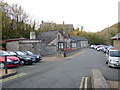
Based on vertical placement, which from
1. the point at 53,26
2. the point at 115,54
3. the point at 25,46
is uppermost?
the point at 53,26

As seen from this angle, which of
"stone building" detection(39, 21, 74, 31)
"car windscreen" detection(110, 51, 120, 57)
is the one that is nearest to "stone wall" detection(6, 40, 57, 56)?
"car windscreen" detection(110, 51, 120, 57)

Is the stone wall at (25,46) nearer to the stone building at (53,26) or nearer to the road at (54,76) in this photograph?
the road at (54,76)

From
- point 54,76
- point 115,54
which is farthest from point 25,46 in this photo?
point 54,76

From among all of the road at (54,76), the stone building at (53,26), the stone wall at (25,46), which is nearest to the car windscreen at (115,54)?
the road at (54,76)

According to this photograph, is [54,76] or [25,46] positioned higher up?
[25,46]

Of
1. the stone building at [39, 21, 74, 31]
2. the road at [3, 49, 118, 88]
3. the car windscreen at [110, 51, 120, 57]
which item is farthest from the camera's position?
the stone building at [39, 21, 74, 31]

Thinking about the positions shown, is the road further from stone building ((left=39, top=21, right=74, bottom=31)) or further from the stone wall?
stone building ((left=39, top=21, right=74, bottom=31))

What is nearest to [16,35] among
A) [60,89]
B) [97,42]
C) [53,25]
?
[60,89]

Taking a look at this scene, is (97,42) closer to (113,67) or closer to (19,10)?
(19,10)

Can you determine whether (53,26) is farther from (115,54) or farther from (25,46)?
(115,54)

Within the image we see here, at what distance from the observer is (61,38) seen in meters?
44.7

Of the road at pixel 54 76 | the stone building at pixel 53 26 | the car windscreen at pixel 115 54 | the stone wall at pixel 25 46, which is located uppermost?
the stone building at pixel 53 26

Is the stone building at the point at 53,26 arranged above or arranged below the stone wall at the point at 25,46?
above

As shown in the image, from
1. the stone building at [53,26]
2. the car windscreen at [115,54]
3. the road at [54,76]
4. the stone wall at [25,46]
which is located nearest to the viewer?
the road at [54,76]
